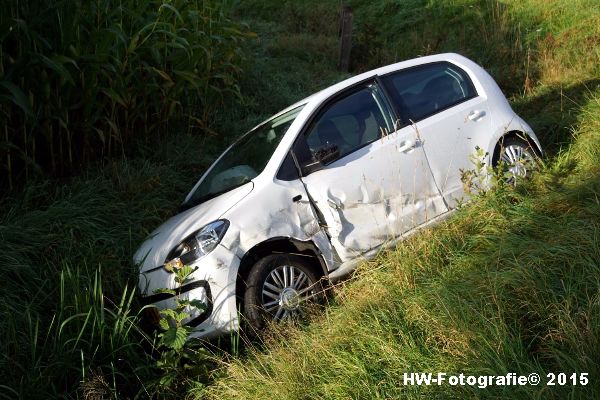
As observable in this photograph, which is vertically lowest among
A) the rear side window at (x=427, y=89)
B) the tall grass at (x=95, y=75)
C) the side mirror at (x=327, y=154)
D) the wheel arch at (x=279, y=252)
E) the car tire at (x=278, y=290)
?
the car tire at (x=278, y=290)

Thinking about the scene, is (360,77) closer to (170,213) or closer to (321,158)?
(321,158)

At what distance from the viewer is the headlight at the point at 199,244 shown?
4887mm

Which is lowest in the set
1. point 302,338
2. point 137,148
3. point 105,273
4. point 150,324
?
point 302,338

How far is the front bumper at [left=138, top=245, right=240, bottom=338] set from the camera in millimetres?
4742

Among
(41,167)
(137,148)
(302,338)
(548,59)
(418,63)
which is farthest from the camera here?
(548,59)

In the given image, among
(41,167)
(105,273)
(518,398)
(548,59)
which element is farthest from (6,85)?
(548,59)

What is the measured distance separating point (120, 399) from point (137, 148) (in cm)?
403

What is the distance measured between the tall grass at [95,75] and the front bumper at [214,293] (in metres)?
2.25

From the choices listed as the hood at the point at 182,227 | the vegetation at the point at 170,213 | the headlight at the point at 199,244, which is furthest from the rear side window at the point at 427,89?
the headlight at the point at 199,244

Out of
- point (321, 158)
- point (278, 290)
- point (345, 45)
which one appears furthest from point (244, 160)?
point (345, 45)

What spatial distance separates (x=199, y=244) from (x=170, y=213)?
75.7 inches

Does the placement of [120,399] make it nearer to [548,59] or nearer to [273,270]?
[273,270]

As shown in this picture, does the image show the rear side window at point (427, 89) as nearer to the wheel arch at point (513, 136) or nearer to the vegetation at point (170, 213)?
the wheel arch at point (513, 136)

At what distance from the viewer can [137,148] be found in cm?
793
